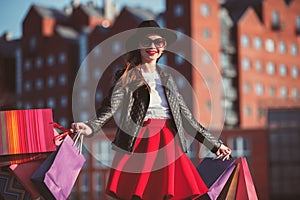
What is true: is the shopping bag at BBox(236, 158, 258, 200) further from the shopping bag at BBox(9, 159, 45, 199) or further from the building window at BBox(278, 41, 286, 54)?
the building window at BBox(278, 41, 286, 54)

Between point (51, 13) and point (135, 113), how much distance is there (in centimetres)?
4641

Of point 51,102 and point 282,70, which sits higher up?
point 282,70

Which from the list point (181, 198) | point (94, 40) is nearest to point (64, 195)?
point (181, 198)

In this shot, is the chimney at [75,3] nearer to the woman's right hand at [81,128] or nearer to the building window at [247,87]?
the building window at [247,87]

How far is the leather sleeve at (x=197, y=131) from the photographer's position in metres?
4.69

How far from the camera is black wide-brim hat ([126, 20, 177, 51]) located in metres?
4.72

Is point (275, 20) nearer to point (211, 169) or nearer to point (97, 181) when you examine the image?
point (97, 181)

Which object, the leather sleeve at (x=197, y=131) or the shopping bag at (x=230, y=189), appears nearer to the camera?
the shopping bag at (x=230, y=189)

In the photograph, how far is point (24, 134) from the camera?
4.25 m

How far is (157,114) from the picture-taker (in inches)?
181

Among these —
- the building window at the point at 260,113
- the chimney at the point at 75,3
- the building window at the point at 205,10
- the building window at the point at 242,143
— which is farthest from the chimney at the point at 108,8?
the building window at the point at 242,143

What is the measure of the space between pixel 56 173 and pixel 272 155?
18.8m

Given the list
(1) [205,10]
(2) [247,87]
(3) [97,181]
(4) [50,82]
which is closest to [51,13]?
(4) [50,82]

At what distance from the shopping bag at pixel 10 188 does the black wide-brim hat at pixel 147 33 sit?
1.41 meters
